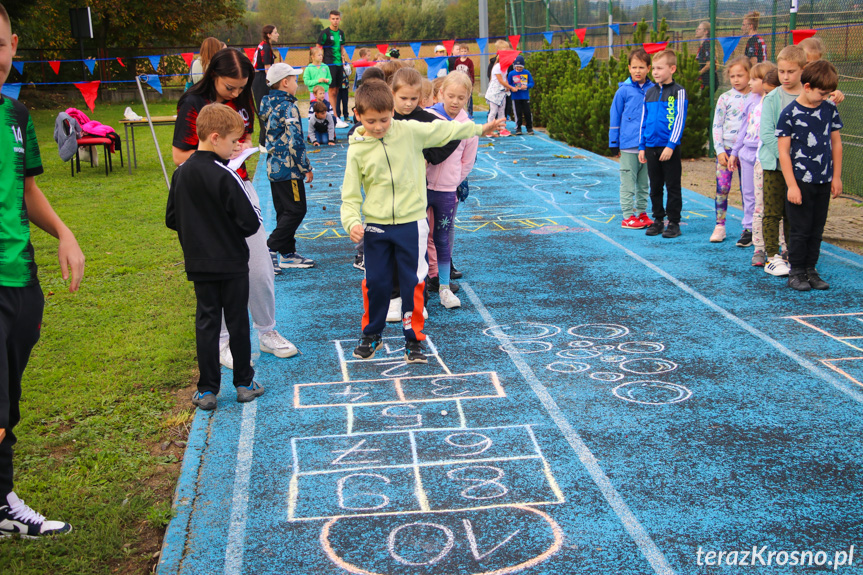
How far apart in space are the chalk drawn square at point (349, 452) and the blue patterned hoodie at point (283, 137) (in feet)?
11.9

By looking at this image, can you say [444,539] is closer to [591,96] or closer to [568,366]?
[568,366]

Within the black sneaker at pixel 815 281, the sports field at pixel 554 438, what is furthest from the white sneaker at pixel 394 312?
the black sneaker at pixel 815 281

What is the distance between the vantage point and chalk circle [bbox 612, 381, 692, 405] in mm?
4398

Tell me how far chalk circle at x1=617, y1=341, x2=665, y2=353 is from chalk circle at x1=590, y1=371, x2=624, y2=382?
0.41m

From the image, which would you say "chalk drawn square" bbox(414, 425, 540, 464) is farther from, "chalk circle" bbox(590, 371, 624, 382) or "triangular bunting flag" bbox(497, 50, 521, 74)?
"triangular bunting flag" bbox(497, 50, 521, 74)

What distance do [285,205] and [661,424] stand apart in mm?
4282

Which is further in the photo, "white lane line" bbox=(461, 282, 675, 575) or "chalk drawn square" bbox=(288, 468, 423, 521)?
"chalk drawn square" bbox=(288, 468, 423, 521)

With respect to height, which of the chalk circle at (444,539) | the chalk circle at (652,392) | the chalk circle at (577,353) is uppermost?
the chalk circle at (577,353)

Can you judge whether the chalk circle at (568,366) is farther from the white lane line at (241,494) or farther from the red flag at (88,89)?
the red flag at (88,89)

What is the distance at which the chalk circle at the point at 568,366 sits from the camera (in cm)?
487

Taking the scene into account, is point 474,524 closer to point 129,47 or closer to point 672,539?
point 672,539

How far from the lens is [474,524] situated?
3.22 meters

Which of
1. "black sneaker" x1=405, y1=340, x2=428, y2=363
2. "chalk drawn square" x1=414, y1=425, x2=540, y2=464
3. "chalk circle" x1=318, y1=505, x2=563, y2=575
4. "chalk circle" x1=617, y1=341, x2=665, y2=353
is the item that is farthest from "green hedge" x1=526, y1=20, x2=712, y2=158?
"chalk circle" x1=318, y1=505, x2=563, y2=575

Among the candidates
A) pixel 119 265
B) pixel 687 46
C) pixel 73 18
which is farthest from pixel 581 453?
pixel 73 18
